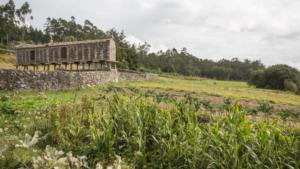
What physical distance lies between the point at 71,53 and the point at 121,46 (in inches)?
1219

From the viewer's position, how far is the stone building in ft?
99.0

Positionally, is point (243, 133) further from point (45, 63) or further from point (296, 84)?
point (296, 84)

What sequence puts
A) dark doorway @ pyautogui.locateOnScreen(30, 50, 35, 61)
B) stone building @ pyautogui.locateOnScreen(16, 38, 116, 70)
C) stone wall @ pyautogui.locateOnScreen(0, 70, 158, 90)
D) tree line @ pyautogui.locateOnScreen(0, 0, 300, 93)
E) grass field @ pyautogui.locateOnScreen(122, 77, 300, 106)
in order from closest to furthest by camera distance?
stone wall @ pyautogui.locateOnScreen(0, 70, 158, 90), grass field @ pyautogui.locateOnScreen(122, 77, 300, 106), stone building @ pyautogui.locateOnScreen(16, 38, 116, 70), dark doorway @ pyautogui.locateOnScreen(30, 50, 35, 61), tree line @ pyautogui.locateOnScreen(0, 0, 300, 93)

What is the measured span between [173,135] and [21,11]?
60112 mm

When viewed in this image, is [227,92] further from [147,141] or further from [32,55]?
[147,141]

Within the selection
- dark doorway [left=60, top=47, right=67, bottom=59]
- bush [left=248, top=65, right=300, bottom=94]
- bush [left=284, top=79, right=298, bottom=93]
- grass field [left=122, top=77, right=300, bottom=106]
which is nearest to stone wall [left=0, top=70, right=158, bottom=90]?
grass field [left=122, top=77, right=300, bottom=106]

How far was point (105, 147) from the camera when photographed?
6.06m

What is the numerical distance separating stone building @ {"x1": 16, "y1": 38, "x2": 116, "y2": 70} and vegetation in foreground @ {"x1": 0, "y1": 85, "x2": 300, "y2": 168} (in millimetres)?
22652

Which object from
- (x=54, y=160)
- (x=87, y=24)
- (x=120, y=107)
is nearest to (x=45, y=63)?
(x=120, y=107)

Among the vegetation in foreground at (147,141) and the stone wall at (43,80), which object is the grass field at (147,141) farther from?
the stone wall at (43,80)

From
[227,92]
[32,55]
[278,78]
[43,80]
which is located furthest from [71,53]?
[278,78]

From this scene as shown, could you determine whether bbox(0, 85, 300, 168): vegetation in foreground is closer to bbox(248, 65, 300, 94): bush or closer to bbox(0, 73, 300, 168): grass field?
bbox(0, 73, 300, 168): grass field

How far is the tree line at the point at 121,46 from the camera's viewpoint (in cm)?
5403

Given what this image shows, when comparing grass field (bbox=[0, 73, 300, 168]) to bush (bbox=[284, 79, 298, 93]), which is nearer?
grass field (bbox=[0, 73, 300, 168])
